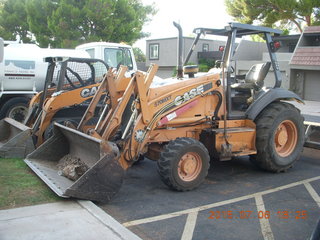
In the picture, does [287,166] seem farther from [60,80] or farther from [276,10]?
[276,10]

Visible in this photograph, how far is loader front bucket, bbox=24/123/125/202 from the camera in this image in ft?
17.0

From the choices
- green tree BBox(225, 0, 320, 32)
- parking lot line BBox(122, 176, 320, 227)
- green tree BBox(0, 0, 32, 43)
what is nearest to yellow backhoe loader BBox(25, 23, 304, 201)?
parking lot line BBox(122, 176, 320, 227)

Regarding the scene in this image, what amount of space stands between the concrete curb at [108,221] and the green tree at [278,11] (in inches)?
904

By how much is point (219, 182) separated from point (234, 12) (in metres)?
23.5

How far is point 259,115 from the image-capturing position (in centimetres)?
736

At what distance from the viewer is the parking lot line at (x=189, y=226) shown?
4.56 m

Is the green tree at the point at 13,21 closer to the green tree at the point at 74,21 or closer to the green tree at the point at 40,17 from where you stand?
the green tree at the point at 74,21

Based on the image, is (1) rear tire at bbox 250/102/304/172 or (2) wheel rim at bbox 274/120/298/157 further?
(2) wheel rim at bbox 274/120/298/157

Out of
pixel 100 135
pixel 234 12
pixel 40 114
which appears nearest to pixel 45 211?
pixel 100 135

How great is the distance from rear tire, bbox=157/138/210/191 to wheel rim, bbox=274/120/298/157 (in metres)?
2.02

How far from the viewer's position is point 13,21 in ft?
85.6

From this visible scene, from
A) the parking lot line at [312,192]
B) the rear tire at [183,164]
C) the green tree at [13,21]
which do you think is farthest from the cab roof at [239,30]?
the green tree at [13,21]

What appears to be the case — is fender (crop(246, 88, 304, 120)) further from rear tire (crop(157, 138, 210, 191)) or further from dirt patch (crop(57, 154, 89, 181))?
dirt patch (crop(57, 154, 89, 181))
